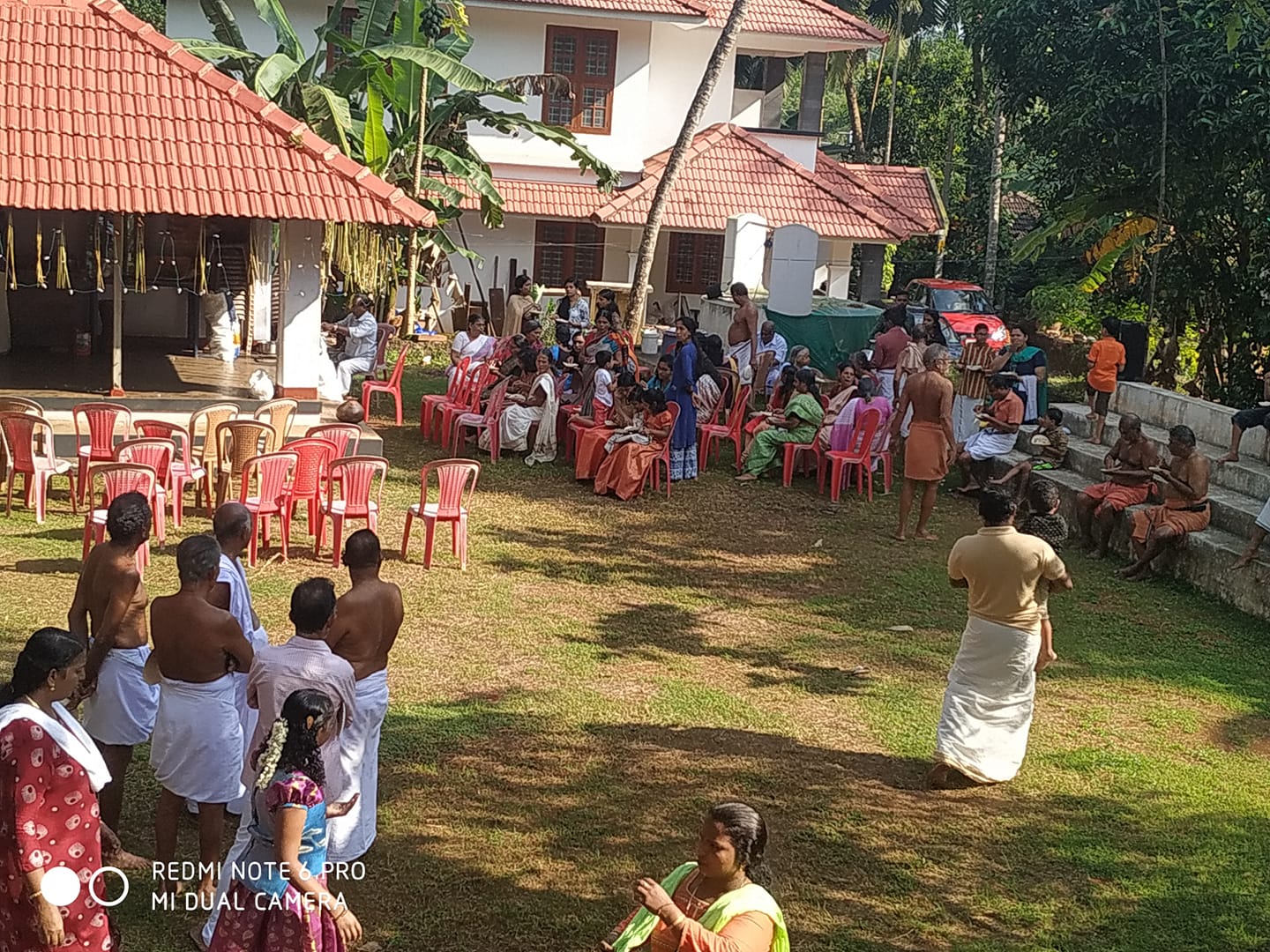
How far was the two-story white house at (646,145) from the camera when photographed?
2678cm

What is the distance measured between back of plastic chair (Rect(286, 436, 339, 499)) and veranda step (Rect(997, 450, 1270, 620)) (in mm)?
5882

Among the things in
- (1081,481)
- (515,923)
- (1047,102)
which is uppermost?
(1047,102)

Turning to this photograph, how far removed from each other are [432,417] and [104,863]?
10899 mm

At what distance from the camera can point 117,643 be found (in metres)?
6.11

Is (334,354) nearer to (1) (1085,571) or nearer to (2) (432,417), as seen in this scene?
(2) (432,417)

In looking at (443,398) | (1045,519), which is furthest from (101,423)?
(1045,519)

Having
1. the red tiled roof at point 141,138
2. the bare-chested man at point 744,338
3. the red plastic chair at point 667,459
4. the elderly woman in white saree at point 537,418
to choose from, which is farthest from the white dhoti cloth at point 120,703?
the bare-chested man at point 744,338

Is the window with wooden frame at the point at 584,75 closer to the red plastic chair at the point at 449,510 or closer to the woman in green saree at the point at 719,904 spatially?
the red plastic chair at the point at 449,510

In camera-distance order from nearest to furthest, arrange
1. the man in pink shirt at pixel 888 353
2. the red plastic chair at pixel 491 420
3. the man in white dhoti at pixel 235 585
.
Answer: the man in white dhoti at pixel 235 585, the red plastic chair at pixel 491 420, the man in pink shirt at pixel 888 353

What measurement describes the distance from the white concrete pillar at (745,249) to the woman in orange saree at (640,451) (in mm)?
8458

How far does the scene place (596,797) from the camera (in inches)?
290

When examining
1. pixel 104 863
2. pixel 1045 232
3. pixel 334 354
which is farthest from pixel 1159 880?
pixel 1045 232

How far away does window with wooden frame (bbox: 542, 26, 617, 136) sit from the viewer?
90.0 feet

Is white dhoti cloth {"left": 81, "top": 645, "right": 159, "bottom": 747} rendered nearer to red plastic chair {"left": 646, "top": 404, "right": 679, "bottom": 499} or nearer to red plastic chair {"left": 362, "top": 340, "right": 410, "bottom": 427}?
red plastic chair {"left": 646, "top": 404, "right": 679, "bottom": 499}
